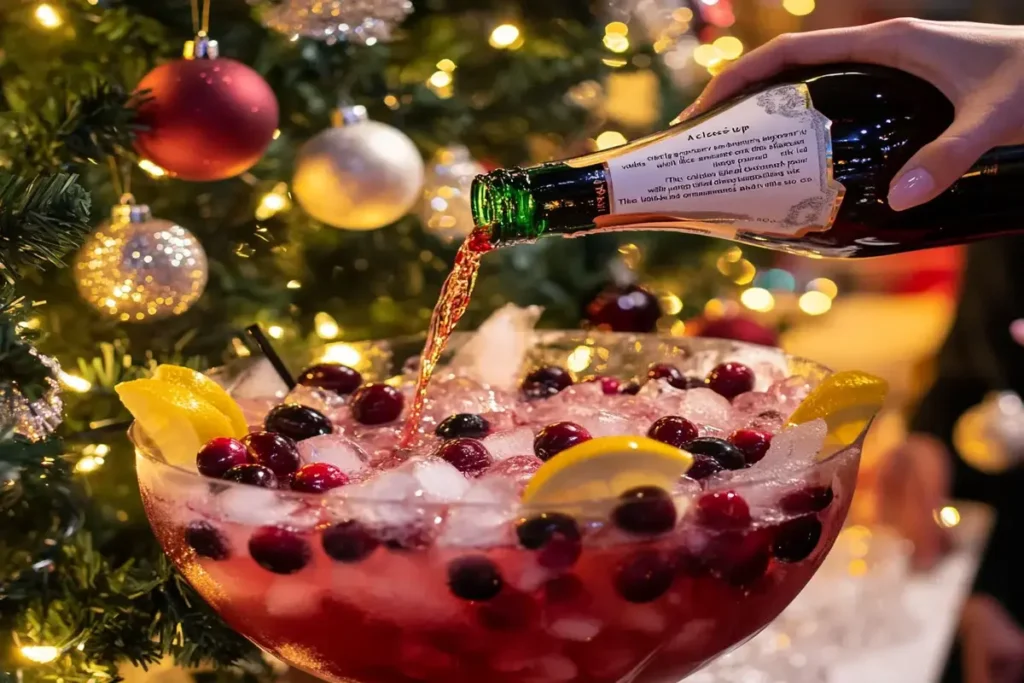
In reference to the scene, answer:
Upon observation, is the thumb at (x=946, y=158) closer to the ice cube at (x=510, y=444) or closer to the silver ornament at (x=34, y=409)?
the ice cube at (x=510, y=444)

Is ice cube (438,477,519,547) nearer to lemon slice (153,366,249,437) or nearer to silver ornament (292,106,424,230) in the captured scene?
lemon slice (153,366,249,437)

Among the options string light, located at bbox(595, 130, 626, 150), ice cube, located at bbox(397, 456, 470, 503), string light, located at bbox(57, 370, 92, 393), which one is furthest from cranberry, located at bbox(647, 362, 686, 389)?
string light, located at bbox(595, 130, 626, 150)

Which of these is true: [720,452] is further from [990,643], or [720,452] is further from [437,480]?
[990,643]

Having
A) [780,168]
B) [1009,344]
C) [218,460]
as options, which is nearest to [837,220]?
[780,168]

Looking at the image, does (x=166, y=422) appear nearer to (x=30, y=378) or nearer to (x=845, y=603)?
(x=30, y=378)

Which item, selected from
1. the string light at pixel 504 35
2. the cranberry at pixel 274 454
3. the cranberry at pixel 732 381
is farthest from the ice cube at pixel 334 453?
the string light at pixel 504 35

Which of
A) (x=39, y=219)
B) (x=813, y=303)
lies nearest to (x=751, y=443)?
(x=39, y=219)
